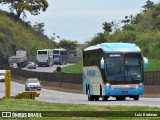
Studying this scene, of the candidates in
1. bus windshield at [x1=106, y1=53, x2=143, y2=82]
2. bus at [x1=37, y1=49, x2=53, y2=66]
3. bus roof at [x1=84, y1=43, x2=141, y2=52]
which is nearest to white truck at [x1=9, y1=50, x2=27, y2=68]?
bus at [x1=37, y1=49, x2=53, y2=66]

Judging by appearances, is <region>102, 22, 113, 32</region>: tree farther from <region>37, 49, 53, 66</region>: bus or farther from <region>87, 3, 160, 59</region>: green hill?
<region>87, 3, 160, 59</region>: green hill

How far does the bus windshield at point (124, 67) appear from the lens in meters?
39.7

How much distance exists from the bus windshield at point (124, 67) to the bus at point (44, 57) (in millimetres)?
90340

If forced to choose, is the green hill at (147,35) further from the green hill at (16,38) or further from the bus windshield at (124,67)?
the bus windshield at (124,67)

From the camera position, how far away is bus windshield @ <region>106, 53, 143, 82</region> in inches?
1563

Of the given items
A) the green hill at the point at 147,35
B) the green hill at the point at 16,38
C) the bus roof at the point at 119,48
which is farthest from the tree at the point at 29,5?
the bus roof at the point at 119,48

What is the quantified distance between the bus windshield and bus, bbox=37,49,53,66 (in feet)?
296

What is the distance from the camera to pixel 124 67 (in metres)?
39.7

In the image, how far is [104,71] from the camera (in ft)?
130

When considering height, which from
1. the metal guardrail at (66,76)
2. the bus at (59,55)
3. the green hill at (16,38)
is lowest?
the metal guardrail at (66,76)

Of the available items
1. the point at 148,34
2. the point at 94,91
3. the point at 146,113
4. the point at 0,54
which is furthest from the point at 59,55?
the point at 146,113

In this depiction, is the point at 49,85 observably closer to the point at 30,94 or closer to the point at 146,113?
the point at 30,94

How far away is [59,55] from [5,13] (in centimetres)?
2889

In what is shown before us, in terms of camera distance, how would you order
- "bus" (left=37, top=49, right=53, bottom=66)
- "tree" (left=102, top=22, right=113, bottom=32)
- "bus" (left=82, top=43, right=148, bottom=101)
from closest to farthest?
1. "bus" (left=82, top=43, right=148, bottom=101)
2. "bus" (left=37, top=49, right=53, bottom=66)
3. "tree" (left=102, top=22, right=113, bottom=32)
